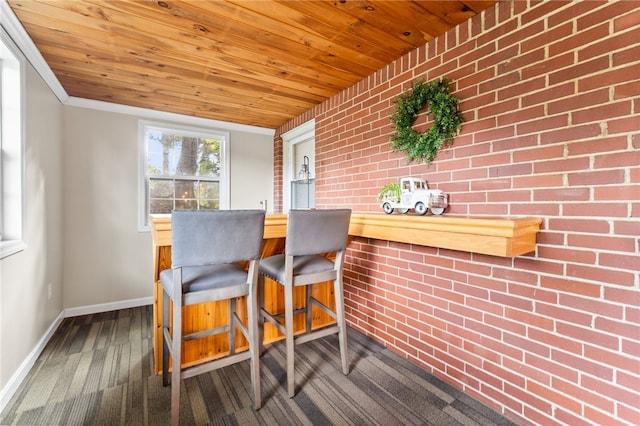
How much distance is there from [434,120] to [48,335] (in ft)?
11.6

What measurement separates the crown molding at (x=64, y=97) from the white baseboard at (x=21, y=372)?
6.90ft

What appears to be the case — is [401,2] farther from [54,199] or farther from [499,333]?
[54,199]

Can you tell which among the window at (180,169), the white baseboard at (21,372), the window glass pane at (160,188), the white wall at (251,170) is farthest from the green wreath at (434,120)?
the white baseboard at (21,372)

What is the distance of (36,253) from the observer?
7.36ft

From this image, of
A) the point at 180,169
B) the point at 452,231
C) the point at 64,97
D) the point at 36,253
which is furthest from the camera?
the point at 180,169

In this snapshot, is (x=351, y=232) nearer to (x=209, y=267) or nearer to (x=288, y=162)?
(x=209, y=267)

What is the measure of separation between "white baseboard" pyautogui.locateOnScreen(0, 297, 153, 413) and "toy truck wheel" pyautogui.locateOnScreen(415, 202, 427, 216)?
269cm

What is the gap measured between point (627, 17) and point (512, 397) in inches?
73.1

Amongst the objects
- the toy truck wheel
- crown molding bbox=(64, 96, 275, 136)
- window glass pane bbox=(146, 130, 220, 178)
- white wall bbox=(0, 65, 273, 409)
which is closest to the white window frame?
crown molding bbox=(64, 96, 275, 136)

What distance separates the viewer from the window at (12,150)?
1886mm

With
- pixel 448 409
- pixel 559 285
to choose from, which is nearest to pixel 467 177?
pixel 559 285

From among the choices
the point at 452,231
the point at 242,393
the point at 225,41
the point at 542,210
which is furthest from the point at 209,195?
the point at 542,210

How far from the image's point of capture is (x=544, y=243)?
1.43 m

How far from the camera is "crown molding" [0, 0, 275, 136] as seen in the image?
5.62 feet
